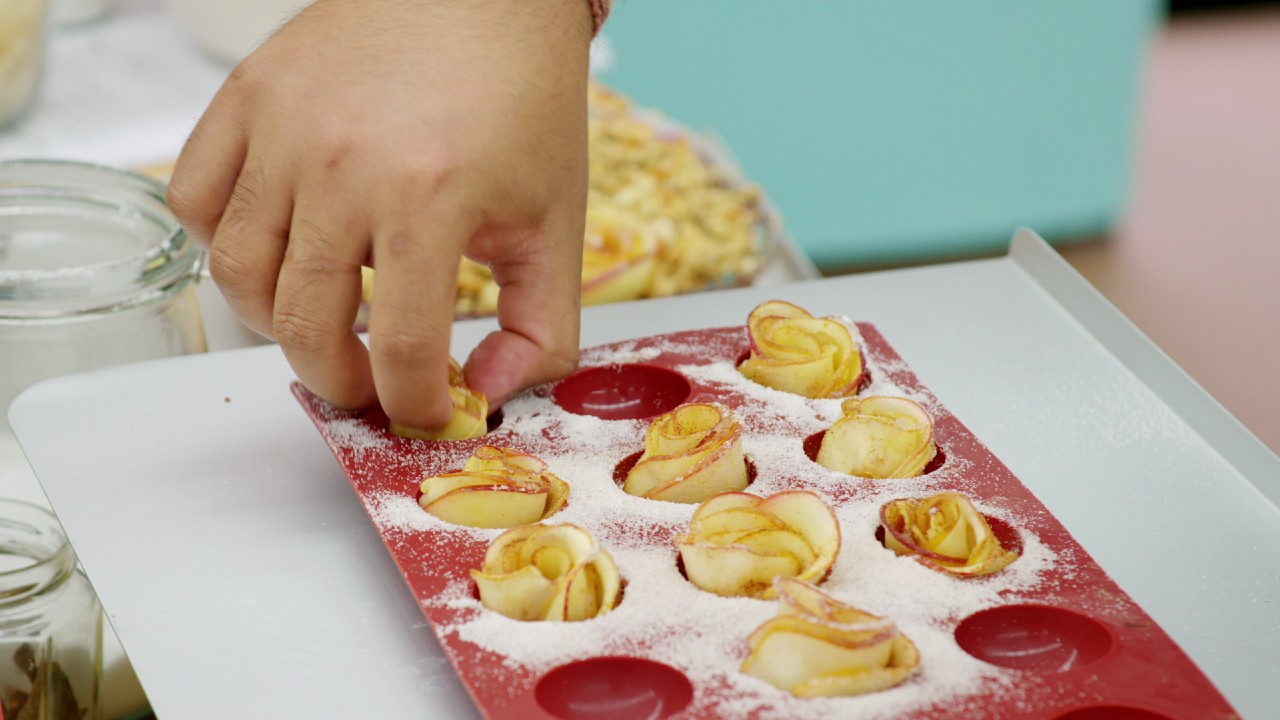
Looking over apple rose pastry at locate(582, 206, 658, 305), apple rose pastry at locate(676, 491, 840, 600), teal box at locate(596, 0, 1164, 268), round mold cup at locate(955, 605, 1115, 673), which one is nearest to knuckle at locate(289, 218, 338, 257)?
apple rose pastry at locate(676, 491, 840, 600)

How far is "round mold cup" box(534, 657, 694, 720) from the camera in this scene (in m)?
0.60

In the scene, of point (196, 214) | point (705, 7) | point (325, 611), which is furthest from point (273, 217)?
point (705, 7)

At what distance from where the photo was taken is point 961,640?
65 cm

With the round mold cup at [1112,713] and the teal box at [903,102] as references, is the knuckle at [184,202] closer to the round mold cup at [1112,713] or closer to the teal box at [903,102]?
the round mold cup at [1112,713]

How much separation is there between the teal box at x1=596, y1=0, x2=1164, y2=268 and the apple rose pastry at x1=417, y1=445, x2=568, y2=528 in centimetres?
191

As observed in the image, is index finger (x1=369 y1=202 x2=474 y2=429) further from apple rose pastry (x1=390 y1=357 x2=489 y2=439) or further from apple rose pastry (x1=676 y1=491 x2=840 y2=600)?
apple rose pastry (x1=676 y1=491 x2=840 y2=600)

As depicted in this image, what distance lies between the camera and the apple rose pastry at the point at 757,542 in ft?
2.16

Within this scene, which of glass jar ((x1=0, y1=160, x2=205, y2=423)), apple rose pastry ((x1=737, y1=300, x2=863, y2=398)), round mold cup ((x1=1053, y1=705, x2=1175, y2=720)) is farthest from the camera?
glass jar ((x1=0, y1=160, x2=205, y2=423))

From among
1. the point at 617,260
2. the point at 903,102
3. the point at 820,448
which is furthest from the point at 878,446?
the point at 903,102

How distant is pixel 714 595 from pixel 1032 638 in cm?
15

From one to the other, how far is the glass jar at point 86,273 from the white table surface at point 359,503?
7 cm

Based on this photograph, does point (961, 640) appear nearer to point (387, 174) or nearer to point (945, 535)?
point (945, 535)

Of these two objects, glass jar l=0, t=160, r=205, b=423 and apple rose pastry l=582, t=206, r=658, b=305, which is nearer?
glass jar l=0, t=160, r=205, b=423

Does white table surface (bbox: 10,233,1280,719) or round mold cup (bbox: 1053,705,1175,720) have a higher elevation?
round mold cup (bbox: 1053,705,1175,720)
